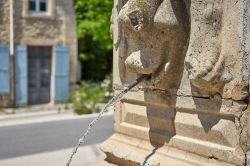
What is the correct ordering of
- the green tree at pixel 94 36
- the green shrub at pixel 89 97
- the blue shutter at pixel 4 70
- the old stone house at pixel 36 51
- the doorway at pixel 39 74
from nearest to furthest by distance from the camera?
the green shrub at pixel 89 97
the blue shutter at pixel 4 70
the old stone house at pixel 36 51
the doorway at pixel 39 74
the green tree at pixel 94 36

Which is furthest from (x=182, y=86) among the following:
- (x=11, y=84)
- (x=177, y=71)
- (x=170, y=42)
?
(x=11, y=84)

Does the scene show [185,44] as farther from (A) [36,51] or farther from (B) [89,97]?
(A) [36,51]

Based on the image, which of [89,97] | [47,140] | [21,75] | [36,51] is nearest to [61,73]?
[36,51]

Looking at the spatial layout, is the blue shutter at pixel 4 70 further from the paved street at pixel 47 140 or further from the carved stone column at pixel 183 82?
the carved stone column at pixel 183 82

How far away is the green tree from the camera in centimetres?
1561

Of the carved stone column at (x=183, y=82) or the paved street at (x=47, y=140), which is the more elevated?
the carved stone column at (x=183, y=82)

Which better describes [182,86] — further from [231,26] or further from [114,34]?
[114,34]

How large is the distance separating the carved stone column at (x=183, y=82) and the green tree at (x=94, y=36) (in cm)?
1237

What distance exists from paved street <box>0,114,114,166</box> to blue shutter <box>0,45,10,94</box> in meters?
4.48

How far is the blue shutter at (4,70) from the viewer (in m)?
11.6

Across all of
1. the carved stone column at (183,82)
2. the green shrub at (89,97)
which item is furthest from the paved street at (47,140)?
the green shrub at (89,97)

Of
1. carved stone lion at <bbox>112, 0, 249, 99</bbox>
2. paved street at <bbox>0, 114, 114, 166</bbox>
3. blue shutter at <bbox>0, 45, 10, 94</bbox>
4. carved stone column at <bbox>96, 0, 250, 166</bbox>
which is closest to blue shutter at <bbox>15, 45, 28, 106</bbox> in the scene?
blue shutter at <bbox>0, 45, 10, 94</bbox>

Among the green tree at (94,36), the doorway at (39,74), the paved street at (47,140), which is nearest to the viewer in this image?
the paved street at (47,140)

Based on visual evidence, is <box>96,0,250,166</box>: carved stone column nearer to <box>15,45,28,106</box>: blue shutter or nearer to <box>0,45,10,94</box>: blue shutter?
<box>0,45,10,94</box>: blue shutter
